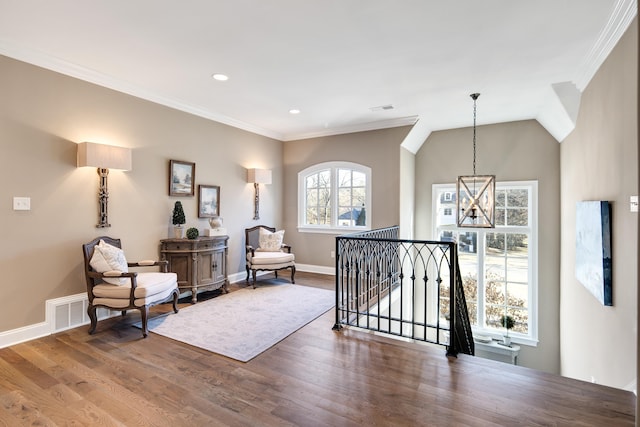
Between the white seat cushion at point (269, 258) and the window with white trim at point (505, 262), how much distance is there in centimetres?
323

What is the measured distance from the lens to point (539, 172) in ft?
17.9

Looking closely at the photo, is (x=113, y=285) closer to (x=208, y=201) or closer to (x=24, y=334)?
(x=24, y=334)

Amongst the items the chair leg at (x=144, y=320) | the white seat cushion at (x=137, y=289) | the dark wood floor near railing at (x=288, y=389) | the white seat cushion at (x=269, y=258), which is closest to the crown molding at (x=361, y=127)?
the white seat cushion at (x=269, y=258)

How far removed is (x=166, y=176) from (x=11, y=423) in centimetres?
317

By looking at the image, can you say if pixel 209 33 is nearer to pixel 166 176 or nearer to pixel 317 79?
pixel 317 79

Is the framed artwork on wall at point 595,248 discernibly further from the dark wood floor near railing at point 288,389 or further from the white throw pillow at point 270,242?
the white throw pillow at point 270,242

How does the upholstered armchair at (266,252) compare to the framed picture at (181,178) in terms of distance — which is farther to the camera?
the upholstered armchair at (266,252)

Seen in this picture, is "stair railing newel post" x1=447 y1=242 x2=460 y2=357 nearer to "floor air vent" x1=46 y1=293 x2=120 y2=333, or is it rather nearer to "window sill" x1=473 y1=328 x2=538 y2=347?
"window sill" x1=473 y1=328 x2=538 y2=347

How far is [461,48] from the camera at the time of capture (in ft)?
10.1

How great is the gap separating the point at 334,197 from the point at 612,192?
4.21 meters

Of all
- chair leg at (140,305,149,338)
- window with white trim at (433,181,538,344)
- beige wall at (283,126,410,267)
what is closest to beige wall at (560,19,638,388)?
window with white trim at (433,181,538,344)

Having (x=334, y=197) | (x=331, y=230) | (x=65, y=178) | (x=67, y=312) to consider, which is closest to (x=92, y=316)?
(x=67, y=312)

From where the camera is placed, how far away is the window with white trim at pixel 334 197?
6.09 metres

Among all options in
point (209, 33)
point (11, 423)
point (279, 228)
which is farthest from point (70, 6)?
point (279, 228)
